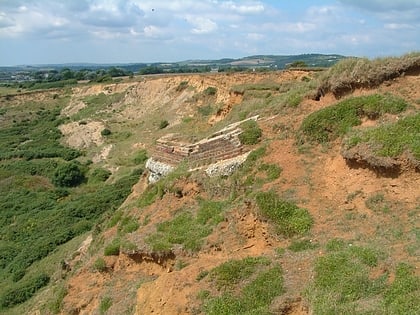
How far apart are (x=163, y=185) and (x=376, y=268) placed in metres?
8.80

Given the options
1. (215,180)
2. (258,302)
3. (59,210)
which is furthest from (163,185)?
(59,210)

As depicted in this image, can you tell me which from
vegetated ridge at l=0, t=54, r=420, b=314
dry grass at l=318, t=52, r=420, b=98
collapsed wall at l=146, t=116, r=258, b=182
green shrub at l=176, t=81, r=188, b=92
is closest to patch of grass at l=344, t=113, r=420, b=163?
vegetated ridge at l=0, t=54, r=420, b=314

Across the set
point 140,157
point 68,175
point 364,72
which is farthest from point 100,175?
point 364,72

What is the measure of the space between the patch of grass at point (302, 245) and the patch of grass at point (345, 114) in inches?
158

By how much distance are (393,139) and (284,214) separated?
305 cm

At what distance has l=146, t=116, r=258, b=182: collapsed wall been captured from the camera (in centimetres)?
1609

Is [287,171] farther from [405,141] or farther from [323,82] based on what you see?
[323,82]

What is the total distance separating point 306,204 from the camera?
12195mm

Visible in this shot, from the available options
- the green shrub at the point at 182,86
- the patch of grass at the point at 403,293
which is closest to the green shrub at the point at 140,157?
the green shrub at the point at 182,86

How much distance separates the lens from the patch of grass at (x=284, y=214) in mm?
11623

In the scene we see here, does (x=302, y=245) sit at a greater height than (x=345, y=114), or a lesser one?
lesser

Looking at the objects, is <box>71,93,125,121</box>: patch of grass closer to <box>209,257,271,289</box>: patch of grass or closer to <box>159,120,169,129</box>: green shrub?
<box>159,120,169,129</box>: green shrub

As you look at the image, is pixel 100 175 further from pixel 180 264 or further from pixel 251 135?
pixel 180 264

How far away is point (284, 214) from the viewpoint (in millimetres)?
12086
